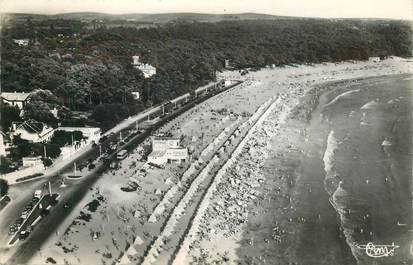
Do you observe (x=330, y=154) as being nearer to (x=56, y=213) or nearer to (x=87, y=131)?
(x=87, y=131)

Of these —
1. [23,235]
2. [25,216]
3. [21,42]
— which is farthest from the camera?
[21,42]

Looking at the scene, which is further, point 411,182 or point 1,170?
point 411,182

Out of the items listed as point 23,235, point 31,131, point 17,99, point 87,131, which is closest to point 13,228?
point 23,235

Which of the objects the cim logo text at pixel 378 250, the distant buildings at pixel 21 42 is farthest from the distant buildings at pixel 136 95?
the cim logo text at pixel 378 250

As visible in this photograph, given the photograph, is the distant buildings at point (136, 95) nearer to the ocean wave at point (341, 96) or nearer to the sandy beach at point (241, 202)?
the sandy beach at point (241, 202)

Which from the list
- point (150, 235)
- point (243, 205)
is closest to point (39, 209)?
point (150, 235)

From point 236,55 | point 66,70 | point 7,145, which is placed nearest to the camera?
point 7,145

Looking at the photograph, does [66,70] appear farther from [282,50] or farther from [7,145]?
[282,50]

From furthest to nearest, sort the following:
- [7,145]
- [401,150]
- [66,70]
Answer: [66,70] < [401,150] < [7,145]
